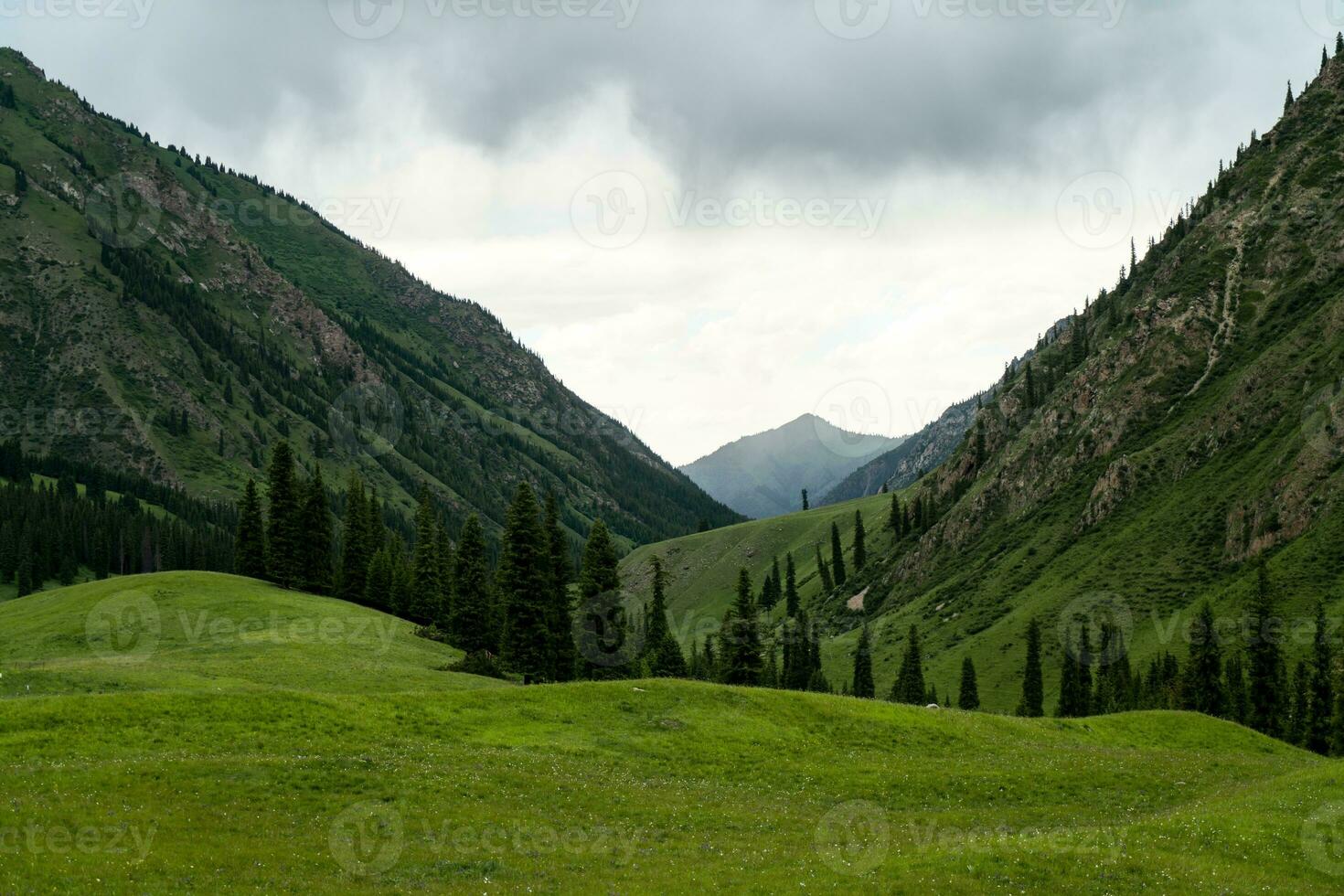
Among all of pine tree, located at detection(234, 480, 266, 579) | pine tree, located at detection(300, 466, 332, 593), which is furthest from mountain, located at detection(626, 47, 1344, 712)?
pine tree, located at detection(234, 480, 266, 579)

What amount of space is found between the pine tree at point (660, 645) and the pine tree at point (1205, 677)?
5831 cm

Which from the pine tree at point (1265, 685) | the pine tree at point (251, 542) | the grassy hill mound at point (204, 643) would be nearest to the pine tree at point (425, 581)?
the grassy hill mound at point (204, 643)

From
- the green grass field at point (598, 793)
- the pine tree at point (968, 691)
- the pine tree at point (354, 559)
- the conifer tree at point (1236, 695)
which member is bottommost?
the pine tree at point (968, 691)

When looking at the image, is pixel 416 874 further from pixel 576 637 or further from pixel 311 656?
pixel 576 637

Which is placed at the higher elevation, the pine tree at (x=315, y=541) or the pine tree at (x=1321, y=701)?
the pine tree at (x=315, y=541)

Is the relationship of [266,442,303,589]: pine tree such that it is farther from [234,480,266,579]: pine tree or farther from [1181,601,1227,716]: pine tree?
[1181,601,1227,716]: pine tree

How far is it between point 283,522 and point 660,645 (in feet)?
152

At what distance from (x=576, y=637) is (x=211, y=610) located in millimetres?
33932

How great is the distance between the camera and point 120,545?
7028 inches

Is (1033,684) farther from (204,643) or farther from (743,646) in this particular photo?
(204,643)

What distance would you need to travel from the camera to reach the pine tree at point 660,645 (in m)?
90.8

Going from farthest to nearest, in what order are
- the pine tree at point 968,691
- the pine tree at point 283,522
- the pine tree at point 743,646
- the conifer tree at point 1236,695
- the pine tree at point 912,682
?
the pine tree at point 968,691 → the pine tree at point 912,682 → the pine tree at point 283,522 → the conifer tree at point 1236,695 → the pine tree at point 743,646

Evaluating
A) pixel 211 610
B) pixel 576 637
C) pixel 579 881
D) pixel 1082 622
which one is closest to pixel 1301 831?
pixel 579 881

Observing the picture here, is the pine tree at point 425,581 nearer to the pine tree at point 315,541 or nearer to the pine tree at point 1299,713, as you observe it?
the pine tree at point 315,541
